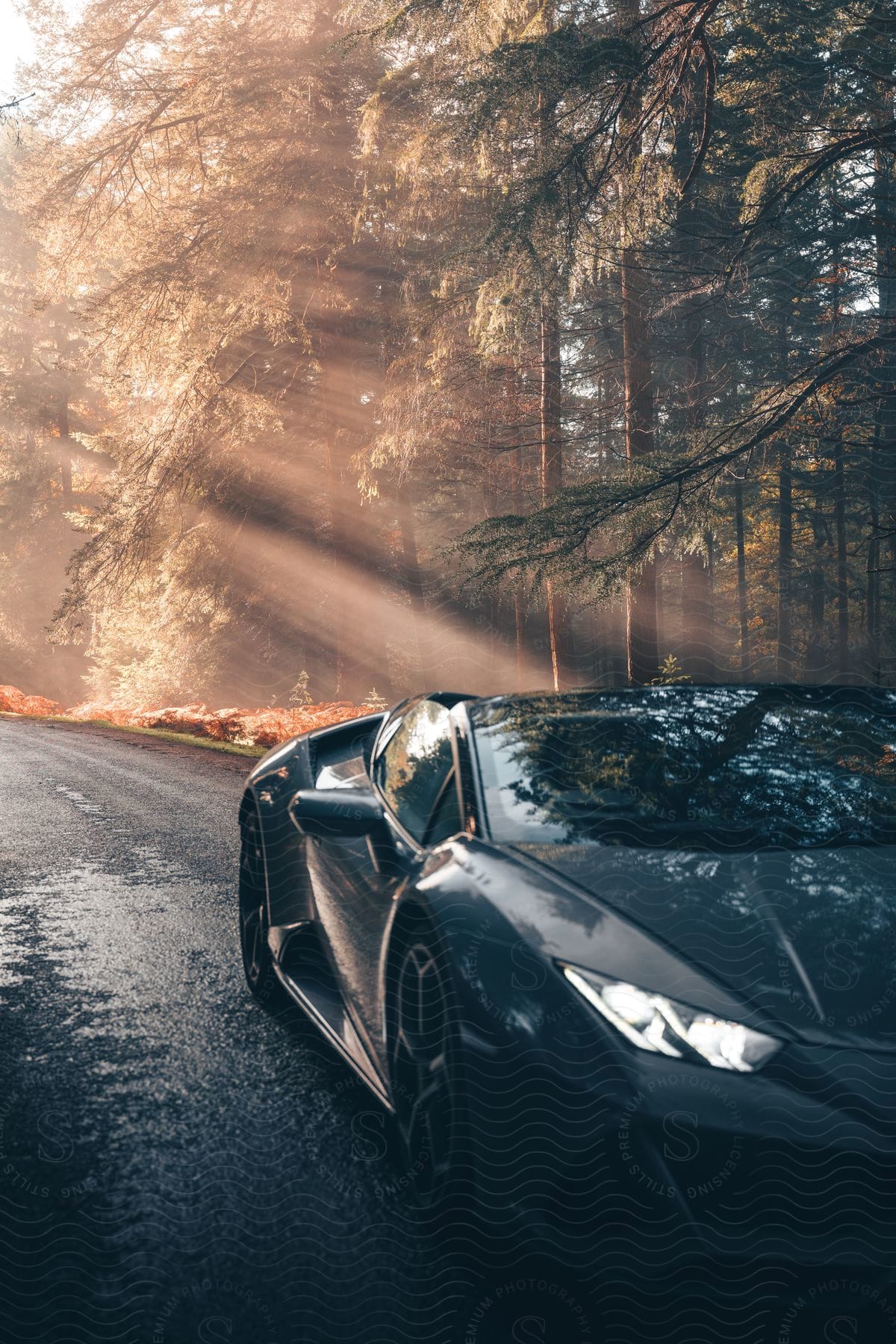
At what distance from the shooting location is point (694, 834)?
8.80ft

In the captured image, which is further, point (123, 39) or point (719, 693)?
point (123, 39)

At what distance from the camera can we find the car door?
9.35 feet

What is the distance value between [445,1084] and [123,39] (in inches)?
641

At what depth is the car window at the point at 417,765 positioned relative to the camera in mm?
3137

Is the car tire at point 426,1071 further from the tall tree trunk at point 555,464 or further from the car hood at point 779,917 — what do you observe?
the tall tree trunk at point 555,464

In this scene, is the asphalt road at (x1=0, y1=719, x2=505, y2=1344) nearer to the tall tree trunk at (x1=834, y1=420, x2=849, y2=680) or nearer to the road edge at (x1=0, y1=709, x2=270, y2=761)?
the road edge at (x1=0, y1=709, x2=270, y2=761)

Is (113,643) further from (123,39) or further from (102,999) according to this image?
(102,999)

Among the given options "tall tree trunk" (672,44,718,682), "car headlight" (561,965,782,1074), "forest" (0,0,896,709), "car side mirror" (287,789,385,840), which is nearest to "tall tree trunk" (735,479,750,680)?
"forest" (0,0,896,709)

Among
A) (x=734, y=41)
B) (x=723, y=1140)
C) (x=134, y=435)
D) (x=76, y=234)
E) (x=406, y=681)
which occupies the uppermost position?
(x=734, y=41)

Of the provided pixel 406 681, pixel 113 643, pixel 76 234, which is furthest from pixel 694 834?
pixel 113 643

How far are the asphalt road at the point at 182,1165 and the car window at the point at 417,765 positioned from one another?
85 centimetres

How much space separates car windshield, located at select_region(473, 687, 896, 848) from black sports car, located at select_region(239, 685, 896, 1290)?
0.01 metres

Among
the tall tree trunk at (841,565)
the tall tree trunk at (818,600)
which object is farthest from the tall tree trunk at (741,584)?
the tall tree trunk at (841,565)

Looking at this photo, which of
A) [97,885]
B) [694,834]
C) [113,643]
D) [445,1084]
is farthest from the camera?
[113,643]
